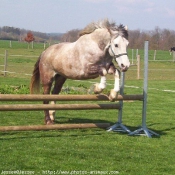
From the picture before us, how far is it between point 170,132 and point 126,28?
2630 millimetres

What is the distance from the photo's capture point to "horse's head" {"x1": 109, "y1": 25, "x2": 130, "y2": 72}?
294 inches

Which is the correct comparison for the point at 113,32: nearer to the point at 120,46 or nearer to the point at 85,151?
the point at 120,46

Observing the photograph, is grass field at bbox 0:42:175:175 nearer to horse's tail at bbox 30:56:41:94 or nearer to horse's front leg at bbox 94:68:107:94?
horse's tail at bbox 30:56:41:94

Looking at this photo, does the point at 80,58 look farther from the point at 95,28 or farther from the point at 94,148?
the point at 94,148

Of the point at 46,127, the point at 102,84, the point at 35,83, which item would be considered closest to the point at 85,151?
the point at 102,84

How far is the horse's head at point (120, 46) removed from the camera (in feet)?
24.5

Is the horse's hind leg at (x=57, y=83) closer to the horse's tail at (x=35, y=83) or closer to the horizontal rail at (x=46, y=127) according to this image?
the horse's tail at (x=35, y=83)

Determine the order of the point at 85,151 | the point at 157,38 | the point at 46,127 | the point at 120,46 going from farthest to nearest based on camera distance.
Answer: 1. the point at 157,38
2. the point at 46,127
3. the point at 120,46
4. the point at 85,151

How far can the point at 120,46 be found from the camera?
7.62m

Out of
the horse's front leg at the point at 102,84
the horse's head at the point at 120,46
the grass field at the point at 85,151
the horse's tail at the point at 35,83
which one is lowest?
the grass field at the point at 85,151

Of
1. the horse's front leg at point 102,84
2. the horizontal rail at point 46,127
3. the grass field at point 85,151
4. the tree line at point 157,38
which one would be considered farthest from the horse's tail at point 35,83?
the tree line at point 157,38

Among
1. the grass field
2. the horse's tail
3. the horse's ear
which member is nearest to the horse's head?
the horse's ear

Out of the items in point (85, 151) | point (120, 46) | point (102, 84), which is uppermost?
point (120, 46)

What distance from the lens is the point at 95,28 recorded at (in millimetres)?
8258
